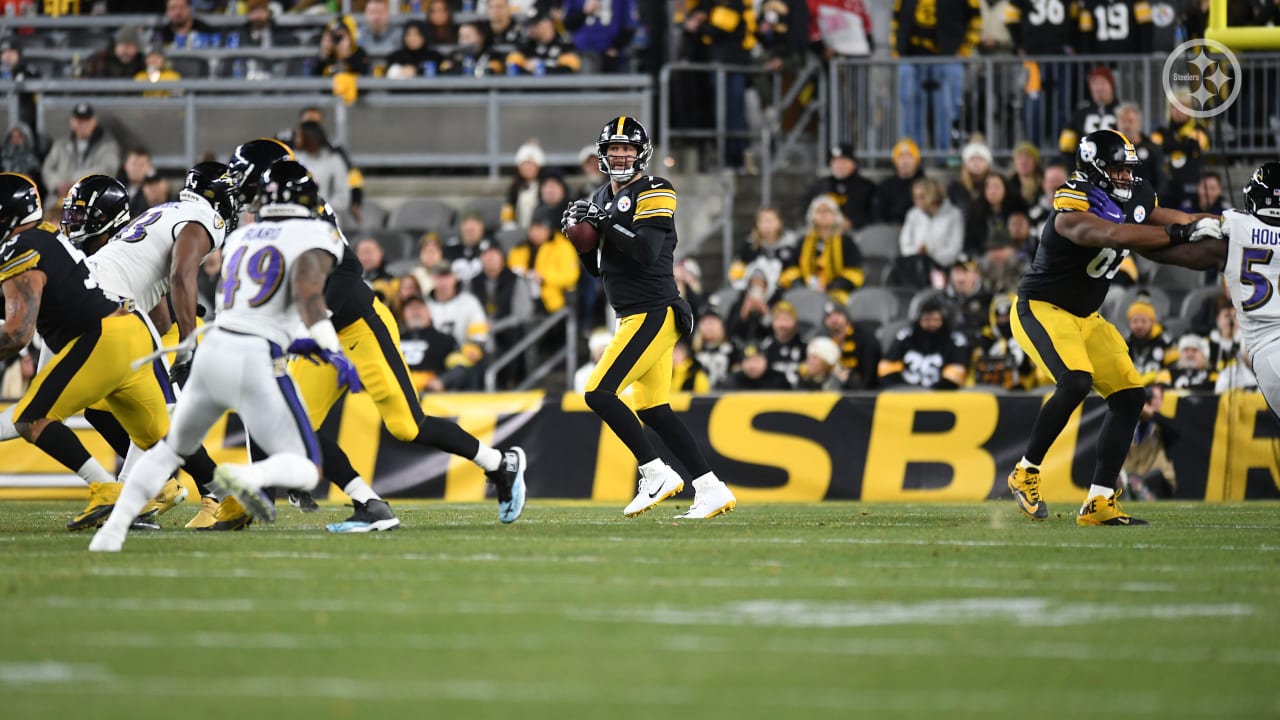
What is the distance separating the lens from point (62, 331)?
9359 mm

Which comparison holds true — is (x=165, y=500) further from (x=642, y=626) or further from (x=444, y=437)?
(x=642, y=626)

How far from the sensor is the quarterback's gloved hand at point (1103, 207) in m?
9.64

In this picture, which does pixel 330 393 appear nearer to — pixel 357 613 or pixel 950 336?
pixel 357 613

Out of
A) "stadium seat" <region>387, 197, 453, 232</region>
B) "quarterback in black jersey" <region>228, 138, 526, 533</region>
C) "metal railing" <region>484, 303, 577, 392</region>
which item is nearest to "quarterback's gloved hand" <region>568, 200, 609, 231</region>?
"quarterback in black jersey" <region>228, 138, 526, 533</region>

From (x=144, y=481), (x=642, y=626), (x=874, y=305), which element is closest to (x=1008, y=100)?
(x=874, y=305)

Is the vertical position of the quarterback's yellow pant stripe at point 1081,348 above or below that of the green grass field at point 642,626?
above

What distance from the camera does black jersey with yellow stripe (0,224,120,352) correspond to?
361 inches

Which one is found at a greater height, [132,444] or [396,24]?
[396,24]

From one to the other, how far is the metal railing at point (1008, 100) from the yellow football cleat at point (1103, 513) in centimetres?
831

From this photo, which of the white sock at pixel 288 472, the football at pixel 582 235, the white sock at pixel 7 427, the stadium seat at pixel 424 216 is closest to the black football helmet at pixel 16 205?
the white sock at pixel 7 427

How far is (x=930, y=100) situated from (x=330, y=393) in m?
10.0

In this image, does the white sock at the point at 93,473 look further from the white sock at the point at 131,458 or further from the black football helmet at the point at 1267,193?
the black football helmet at the point at 1267,193

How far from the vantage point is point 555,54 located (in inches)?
725

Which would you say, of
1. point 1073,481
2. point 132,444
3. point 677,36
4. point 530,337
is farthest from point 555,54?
point 132,444
